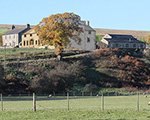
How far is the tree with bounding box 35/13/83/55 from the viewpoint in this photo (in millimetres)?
89562

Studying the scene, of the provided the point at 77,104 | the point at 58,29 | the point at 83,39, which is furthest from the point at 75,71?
the point at 77,104

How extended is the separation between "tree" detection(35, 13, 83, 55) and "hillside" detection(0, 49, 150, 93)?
3429 mm

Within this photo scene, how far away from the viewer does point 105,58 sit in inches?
3612

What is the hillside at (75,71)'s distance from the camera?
6944 cm

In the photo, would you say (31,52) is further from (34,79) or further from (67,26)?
A: (34,79)

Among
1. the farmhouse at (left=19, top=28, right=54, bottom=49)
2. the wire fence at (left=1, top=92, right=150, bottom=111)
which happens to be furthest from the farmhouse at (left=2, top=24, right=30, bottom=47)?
the wire fence at (left=1, top=92, right=150, bottom=111)

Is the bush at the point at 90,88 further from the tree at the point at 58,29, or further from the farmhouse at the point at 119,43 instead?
the farmhouse at the point at 119,43

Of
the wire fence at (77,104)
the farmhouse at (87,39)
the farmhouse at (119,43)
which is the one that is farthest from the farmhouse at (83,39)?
the wire fence at (77,104)

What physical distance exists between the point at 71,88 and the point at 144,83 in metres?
18.2

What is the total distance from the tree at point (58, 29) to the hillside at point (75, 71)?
11.3 ft

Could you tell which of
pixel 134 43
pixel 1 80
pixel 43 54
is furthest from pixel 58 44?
pixel 134 43

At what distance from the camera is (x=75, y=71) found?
79.7 meters

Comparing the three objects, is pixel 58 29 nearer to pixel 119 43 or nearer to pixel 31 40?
pixel 31 40

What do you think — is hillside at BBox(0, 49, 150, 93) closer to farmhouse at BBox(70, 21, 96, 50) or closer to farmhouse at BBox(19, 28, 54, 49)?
farmhouse at BBox(70, 21, 96, 50)
